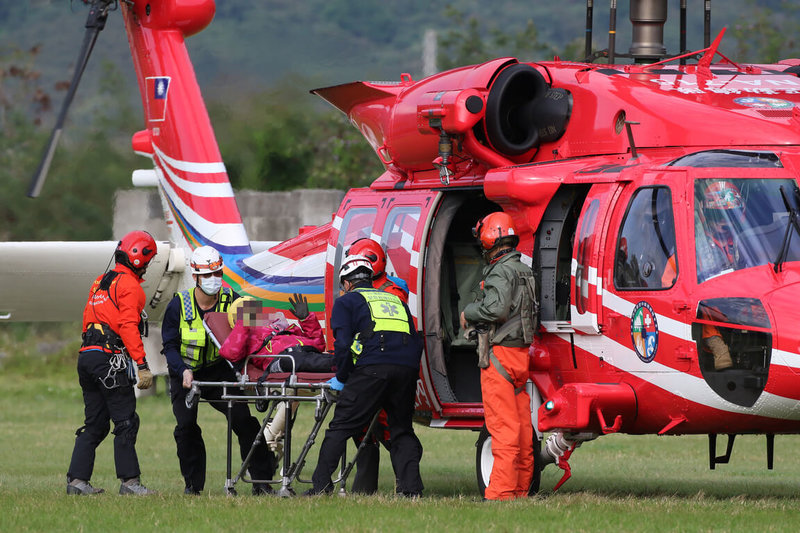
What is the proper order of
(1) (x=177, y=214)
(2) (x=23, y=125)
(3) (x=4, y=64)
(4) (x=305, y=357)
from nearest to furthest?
(4) (x=305, y=357) < (1) (x=177, y=214) < (2) (x=23, y=125) < (3) (x=4, y=64)

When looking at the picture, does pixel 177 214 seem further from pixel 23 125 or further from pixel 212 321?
pixel 23 125

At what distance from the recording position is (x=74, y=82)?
15531 mm

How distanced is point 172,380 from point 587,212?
363cm

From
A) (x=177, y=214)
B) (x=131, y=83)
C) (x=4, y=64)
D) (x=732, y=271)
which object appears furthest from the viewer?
(x=4, y=64)

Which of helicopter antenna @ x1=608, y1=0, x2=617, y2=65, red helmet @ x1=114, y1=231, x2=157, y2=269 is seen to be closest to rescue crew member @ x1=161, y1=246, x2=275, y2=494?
red helmet @ x1=114, y1=231, x2=157, y2=269

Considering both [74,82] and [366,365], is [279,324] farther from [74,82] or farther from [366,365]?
[74,82]

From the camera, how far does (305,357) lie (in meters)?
11.4

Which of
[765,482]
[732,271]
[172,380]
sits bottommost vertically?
[765,482]

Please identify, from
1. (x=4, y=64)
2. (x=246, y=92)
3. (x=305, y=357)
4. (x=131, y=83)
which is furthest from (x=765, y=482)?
(x=4, y=64)

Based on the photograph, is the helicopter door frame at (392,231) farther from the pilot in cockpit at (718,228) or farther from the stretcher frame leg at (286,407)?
the pilot in cockpit at (718,228)

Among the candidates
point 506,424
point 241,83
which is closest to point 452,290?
point 506,424

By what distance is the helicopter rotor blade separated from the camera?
1441cm

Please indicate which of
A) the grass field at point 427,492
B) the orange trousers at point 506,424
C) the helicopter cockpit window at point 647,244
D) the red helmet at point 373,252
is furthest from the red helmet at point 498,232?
the grass field at point 427,492

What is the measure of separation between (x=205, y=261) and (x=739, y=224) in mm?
4269
